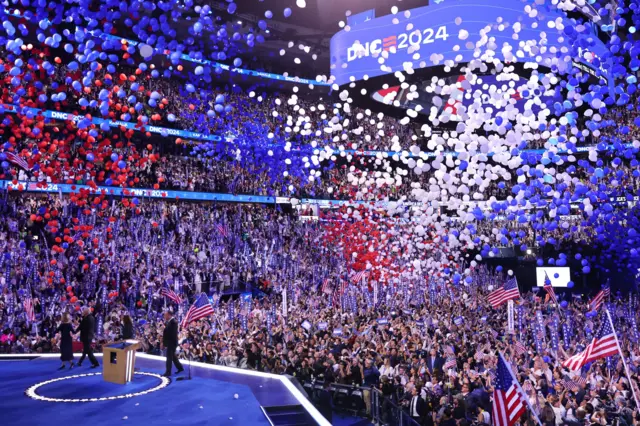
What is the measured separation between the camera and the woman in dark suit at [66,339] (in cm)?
1073

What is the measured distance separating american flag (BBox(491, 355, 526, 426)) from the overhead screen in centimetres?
2424

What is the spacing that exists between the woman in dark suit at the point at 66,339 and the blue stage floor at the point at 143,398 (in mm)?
298

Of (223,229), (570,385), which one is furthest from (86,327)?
(223,229)

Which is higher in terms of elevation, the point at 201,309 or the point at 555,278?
the point at 201,309

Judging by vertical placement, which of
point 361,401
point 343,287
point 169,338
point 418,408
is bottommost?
point 361,401

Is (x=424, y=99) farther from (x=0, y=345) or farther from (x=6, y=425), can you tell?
(x=6, y=425)

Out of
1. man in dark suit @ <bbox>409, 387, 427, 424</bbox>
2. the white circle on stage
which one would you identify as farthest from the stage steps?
the white circle on stage

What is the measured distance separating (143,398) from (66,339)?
3226 mm

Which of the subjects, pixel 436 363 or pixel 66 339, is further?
pixel 436 363

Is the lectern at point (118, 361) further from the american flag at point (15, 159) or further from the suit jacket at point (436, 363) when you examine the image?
the american flag at point (15, 159)

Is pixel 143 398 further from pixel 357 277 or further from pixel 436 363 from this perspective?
pixel 357 277

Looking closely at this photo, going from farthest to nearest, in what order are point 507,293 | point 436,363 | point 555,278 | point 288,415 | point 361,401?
point 555,278 < point 507,293 < point 436,363 < point 361,401 < point 288,415

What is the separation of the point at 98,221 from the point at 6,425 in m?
16.3

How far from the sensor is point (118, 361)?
31.2 ft
